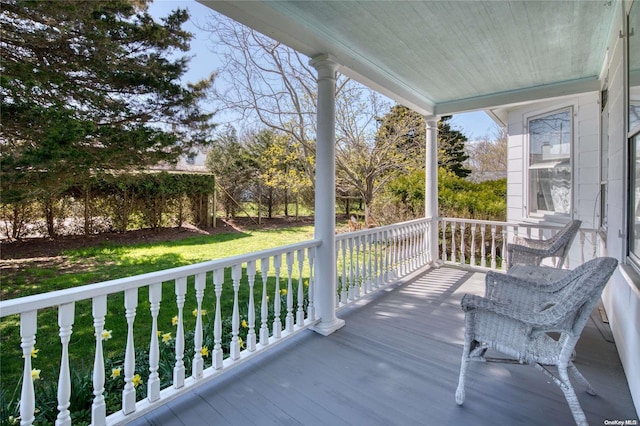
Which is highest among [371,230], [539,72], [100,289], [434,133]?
[539,72]

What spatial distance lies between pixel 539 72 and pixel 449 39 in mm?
1560

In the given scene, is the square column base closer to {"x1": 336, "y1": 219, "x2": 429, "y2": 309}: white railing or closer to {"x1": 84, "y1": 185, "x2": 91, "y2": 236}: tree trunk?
{"x1": 336, "y1": 219, "x2": 429, "y2": 309}: white railing

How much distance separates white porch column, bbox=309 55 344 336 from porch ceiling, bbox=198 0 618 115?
0.26 m

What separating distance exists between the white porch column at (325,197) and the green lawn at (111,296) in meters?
0.82

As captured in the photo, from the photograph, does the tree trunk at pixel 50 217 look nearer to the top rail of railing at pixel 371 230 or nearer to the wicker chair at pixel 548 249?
the top rail of railing at pixel 371 230

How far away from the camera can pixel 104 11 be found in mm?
4430

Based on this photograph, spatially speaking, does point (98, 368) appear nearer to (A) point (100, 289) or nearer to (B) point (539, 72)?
(A) point (100, 289)

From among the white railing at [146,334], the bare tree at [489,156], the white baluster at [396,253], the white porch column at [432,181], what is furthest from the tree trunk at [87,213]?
the bare tree at [489,156]

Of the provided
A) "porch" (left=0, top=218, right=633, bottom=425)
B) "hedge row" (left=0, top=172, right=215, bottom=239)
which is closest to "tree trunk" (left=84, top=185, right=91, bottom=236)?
"hedge row" (left=0, top=172, right=215, bottom=239)

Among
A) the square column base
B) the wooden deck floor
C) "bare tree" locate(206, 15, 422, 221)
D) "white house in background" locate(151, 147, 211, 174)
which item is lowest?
the wooden deck floor

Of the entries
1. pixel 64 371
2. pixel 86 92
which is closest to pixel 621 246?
pixel 64 371

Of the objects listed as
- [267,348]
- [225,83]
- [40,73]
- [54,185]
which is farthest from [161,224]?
[267,348]

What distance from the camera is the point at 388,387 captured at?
2.05m

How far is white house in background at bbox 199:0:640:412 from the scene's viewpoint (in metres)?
2.09
